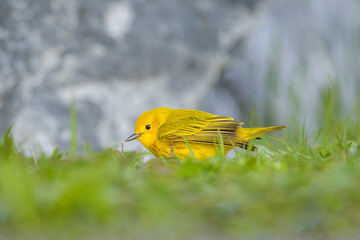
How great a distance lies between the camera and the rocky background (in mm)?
4223

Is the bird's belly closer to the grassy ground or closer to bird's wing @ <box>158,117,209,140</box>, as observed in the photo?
bird's wing @ <box>158,117,209,140</box>

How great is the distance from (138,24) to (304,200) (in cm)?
403

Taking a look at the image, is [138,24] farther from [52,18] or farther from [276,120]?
[276,120]

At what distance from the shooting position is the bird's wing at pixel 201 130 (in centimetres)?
240

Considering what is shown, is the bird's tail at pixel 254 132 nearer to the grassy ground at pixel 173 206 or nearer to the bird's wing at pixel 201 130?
the bird's wing at pixel 201 130

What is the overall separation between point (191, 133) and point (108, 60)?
2705mm

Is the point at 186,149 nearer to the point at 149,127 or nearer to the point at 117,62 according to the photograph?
the point at 149,127

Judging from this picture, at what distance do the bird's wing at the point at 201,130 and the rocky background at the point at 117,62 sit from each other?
5.78ft

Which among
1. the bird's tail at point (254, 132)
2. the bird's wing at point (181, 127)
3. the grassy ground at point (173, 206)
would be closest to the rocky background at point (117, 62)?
the bird's tail at point (254, 132)

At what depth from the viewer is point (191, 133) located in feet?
7.92

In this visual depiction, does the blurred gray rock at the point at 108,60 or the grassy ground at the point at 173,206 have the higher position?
the blurred gray rock at the point at 108,60

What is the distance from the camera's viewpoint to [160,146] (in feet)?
8.09

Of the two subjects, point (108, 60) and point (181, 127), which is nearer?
point (181, 127)

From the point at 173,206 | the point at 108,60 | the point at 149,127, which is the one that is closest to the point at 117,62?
the point at 108,60
